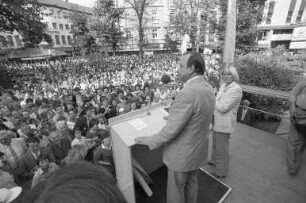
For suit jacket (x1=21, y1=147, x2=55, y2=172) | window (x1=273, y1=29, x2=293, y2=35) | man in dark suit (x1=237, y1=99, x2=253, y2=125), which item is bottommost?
suit jacket (x1=21, y1=147, x2=55, y2=172)

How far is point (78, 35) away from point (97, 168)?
31.4m

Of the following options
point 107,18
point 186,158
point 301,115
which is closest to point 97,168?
point 186,158

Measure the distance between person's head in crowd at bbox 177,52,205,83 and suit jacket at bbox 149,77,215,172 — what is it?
60 mm

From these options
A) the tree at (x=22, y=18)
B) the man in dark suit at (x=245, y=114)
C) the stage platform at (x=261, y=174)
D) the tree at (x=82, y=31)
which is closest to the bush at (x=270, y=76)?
the man in dark suit at (x=245, y=114)

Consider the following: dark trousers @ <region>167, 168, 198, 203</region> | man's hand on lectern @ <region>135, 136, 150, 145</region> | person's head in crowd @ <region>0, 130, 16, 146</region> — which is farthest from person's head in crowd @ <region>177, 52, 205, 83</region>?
person's head in crowd @ <region>0, 130, 16, 146</region>

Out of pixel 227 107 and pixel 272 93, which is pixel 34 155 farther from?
pixel 272 93

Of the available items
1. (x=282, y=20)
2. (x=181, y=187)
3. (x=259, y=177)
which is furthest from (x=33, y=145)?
(x=282, y=20)

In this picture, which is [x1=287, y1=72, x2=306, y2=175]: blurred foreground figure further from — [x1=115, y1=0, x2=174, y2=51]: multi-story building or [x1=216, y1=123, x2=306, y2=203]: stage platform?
[x1=115, y1=0, x2=174, y2=51]: multi-story building

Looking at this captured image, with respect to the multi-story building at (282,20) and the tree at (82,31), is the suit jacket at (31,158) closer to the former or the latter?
the tree at (82,31)

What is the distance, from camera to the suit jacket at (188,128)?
4.99 ft

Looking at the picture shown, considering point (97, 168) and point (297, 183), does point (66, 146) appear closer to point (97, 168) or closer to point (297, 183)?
point (97, 168)

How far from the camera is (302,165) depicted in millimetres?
2992

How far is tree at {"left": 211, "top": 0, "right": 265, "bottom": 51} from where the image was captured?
8523 mm

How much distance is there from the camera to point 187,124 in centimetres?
161
